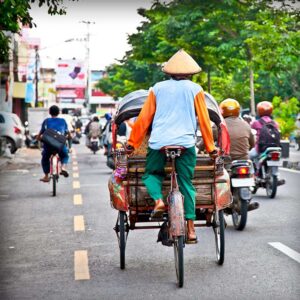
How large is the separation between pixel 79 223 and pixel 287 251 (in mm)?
3378

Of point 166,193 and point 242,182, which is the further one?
point 242,182

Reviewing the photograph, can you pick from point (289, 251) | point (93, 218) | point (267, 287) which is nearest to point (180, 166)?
point (267, 287)

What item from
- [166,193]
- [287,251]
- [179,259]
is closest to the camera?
[179,259]

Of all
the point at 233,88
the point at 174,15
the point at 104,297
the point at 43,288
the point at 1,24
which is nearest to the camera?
the point at 104,297

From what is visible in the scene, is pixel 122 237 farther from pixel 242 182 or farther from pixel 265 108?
pixel 265 108

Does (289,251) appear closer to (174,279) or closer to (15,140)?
(174,279)

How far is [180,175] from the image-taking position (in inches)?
254

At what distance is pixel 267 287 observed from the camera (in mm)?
6090

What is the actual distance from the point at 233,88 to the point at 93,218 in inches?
1469

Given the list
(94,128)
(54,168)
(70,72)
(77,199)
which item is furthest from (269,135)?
(70,72)

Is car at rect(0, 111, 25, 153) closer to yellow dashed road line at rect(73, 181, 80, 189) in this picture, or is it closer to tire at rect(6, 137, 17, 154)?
tire at rect(6, 137, 17, 154)

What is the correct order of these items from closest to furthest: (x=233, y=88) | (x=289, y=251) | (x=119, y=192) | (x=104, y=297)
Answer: (x=104, y=297)
(x=119, y=192)
(x=289, y=251)
(x=233, y=88)

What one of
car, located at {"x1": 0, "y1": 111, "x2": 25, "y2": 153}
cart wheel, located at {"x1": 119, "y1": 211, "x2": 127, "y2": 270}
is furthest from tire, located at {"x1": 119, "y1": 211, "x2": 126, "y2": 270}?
car, located at {"x1": 0, "y1": 111, "x2": 25, "y2": 153}

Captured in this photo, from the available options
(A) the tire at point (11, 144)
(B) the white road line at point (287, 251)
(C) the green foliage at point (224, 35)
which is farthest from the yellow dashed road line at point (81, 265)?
(A) the tire at point (11, 144)
